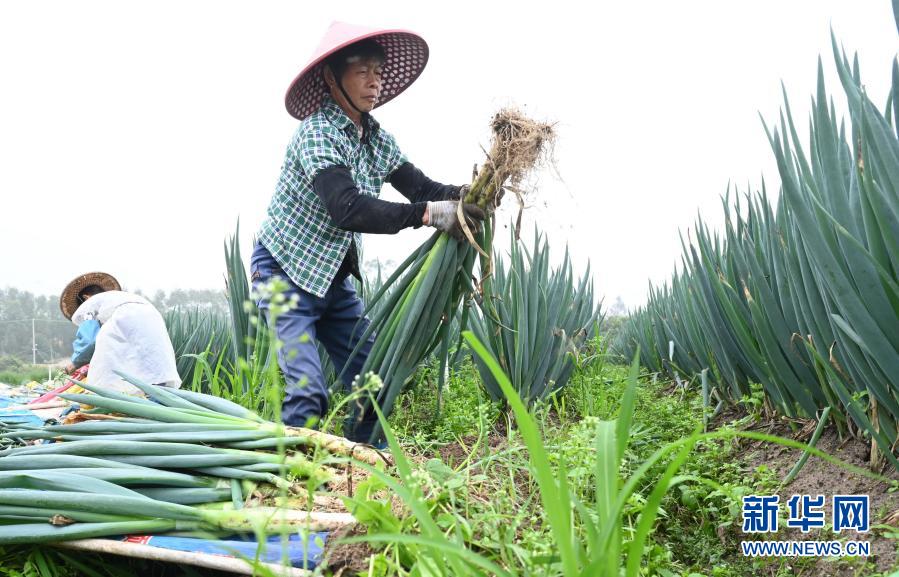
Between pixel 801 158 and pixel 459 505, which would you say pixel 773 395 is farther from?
pixel 459 505

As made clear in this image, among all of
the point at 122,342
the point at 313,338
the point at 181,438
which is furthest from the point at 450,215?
the point at 122,342

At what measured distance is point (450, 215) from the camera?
7.61ft

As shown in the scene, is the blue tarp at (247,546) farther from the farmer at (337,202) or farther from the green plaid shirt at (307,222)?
the green plaid shirt at (307,222)

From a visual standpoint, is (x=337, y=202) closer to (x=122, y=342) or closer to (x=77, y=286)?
(x=122, y=342)

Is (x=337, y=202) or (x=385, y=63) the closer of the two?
(x=337, y=202)

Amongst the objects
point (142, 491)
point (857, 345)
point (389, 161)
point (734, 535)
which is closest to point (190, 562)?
point (142, 491)

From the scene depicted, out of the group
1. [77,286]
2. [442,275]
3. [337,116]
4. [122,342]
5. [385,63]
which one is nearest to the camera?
[442,275]

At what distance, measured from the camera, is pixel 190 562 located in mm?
1274

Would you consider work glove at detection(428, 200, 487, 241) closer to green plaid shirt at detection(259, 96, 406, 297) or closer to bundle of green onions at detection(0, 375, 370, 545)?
green plaid shirt at detection(259, 96, 406, 297)

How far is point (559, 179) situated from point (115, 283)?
2896 millimetres

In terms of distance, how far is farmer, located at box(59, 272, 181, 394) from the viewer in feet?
10.3

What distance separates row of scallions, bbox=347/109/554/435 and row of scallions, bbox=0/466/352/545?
954 mm

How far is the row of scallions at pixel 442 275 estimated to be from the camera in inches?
88.5

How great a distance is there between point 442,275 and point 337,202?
441 mm
